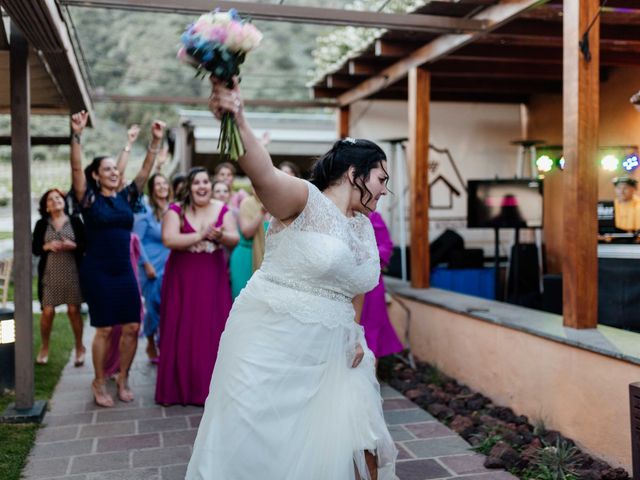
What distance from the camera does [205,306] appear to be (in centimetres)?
590

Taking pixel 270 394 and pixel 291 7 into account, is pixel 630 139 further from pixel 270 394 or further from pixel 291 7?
pixel 270 394

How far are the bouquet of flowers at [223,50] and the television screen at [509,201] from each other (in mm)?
7929

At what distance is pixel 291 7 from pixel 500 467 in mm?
4228

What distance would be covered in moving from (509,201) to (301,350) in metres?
7.56

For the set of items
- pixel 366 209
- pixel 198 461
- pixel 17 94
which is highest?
pixel 17 94

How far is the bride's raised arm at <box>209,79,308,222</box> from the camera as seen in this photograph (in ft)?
7.64

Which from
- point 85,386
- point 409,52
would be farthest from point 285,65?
point 85,386

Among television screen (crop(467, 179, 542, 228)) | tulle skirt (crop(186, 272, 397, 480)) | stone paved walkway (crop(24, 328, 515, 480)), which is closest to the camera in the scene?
tulle skirt (crop(186, 272, 397, 480))

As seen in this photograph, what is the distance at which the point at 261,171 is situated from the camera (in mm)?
2475

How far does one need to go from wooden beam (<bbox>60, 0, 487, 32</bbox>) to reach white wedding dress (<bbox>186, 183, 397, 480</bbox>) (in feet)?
11.9

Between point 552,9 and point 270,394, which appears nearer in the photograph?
point 270,394

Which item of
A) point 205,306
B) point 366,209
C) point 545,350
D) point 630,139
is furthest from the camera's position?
point 630,139

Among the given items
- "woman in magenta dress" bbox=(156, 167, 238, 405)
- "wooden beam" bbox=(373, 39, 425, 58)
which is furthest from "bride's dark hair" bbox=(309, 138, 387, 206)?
"wooden beam" bbox=(373, 39, 425, 58)

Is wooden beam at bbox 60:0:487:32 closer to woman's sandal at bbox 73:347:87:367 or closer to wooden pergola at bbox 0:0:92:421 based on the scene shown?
wooden pergola at bbox 0:0:92:421
